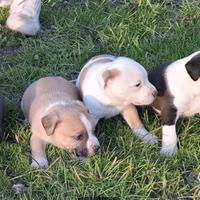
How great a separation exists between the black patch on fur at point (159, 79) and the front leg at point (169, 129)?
186mm

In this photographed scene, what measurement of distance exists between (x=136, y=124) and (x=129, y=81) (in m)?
0.41

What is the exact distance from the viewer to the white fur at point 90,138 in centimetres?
525

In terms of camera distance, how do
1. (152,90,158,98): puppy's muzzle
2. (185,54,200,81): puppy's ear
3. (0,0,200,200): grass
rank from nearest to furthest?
(0,0,200,200): grass, (185,54,200,81): puppy's ear, (152,90,158,98): puppy's muzzle

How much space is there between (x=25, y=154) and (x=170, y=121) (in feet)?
4.30

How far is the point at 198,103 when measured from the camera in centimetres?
561

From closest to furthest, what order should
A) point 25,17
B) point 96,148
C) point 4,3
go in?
point 96,148
point 25,17
point 4,3

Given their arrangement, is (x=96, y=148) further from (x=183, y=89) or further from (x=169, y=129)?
(x=183, y=89)

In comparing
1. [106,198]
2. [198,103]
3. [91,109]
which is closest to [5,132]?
[91,109]

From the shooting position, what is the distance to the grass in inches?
197

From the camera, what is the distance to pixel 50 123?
5.30 m

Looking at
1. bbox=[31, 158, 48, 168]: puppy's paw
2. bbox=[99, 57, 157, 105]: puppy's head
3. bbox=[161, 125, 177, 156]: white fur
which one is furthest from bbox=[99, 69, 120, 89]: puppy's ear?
bbox=[31, 158, 48, 168]: puppy's paw

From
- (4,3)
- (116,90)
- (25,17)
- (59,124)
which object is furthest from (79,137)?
(4,3)

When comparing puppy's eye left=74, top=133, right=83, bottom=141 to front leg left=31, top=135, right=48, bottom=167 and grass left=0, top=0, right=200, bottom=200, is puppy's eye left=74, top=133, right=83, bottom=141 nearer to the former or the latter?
grass left=0, top=0, right=200, bottom=200

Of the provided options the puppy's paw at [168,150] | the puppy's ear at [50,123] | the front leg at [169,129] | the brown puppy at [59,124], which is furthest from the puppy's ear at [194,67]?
the puppy's ear at [50,123]
